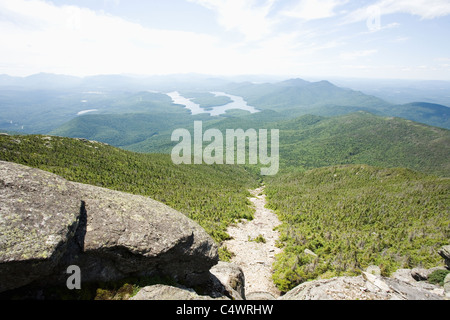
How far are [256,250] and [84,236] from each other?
20240 mm

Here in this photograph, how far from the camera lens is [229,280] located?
1315cm

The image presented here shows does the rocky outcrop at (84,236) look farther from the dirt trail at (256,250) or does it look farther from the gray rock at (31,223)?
the dirt trail at (256,250)

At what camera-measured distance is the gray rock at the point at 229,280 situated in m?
12.0

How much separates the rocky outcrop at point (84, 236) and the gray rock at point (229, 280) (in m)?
1.60

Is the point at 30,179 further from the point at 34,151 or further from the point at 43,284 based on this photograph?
the point at 34,151

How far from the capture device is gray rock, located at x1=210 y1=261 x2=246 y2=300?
1198 centimetres

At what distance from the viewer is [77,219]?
7.62 meters

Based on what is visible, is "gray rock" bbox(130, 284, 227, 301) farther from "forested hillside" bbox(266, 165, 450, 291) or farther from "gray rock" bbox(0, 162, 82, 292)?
"forested hillside" bbox(266, 165, 450, 291)

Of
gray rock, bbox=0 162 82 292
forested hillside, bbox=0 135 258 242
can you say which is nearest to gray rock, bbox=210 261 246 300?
gray rock, bbox=0 162 82 292

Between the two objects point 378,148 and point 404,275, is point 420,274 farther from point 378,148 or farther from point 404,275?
point 378,148

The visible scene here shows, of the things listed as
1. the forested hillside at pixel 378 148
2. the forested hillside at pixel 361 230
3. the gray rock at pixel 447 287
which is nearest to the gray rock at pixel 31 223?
the forested hillside at pixel 361 230

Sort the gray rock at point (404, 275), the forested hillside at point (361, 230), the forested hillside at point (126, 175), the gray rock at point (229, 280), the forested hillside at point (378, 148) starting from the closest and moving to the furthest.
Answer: the gray rock at point (229, 280), the gray rock at point (404, 275), the forested hillside at point (361, 230), the forested hillside at point (126, 175), the forested hillside at point (378, 148)

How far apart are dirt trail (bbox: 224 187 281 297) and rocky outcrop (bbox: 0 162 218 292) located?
9.47m
